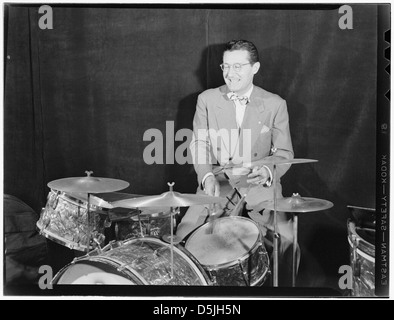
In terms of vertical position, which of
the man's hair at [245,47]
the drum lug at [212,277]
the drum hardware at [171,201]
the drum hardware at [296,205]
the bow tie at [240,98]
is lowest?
the drum lug at [212,277]

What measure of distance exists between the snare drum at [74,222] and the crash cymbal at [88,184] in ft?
0.24

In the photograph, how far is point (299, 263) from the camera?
13.5 ft

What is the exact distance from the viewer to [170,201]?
3664 mm

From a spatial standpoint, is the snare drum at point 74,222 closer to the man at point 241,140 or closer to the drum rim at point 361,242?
the man at point 241,140

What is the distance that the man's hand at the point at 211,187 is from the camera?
4039 millimetres

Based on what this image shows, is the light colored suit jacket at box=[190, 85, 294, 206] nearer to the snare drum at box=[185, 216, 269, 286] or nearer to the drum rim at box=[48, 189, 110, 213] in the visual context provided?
the snare drum at box=[185, 216, 269, 286]

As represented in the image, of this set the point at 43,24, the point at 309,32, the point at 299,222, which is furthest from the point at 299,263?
the point at 43,24

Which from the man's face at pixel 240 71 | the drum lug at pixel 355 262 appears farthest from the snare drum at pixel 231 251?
the man's face at pixel 240 71

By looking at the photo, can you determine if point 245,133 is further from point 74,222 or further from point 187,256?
point 74,222

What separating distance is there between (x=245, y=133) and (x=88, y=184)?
108 centimetres

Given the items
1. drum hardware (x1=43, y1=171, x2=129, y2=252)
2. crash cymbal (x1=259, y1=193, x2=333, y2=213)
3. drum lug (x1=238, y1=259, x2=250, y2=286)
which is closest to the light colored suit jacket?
crash cymbal (x1=259, y1=193, x2=333, y2=213)

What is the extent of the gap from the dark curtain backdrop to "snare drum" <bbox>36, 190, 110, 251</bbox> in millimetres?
252

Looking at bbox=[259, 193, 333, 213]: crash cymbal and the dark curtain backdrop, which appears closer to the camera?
bbox=[259, 193, 333, 213]: crash cymbal

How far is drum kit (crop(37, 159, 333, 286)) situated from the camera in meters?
3.65
